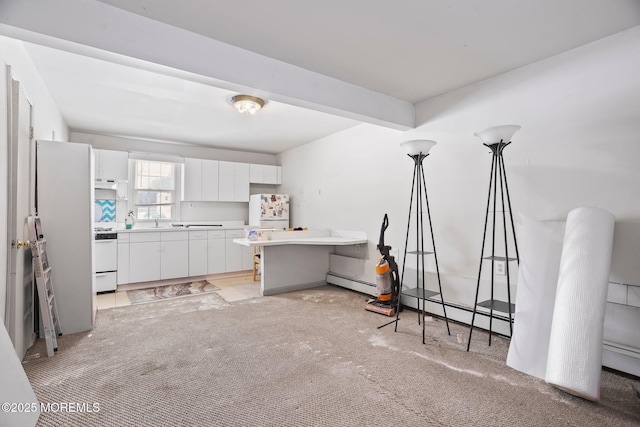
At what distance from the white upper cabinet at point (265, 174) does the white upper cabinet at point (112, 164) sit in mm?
2170

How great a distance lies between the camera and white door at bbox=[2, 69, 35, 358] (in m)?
2.29

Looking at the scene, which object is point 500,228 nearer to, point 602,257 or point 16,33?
point 602,257

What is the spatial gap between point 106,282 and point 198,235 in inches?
58.3

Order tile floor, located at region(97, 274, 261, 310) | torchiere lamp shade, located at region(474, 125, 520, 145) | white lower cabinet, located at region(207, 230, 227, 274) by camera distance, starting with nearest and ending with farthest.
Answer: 1. torchiere lamp shade, located at region(474, 125, 520, 145)
2. tile floor, located at region(97, 274, 261, 310)
3. white lower cabinet, located at region(207, 230, 227, 274)

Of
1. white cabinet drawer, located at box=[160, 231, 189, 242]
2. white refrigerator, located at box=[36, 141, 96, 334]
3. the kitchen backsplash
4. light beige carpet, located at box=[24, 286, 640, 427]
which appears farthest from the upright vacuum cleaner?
the kitchen backsplash

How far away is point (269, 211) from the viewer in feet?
20.1

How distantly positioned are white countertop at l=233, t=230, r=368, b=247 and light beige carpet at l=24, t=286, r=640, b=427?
113 centimetres

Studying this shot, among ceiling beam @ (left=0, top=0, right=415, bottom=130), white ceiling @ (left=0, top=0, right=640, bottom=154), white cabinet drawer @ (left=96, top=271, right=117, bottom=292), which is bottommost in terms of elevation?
white cabinet drawer @ (left=96, top=271, right=117, bottom=292)

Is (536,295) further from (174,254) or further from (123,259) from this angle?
(123,259)

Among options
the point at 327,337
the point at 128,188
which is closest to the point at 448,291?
the point at 327,337

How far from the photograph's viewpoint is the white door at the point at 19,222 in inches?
90.3

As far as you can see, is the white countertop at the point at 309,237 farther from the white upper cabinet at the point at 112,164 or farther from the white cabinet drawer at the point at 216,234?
the white upper cabinet at the point at 112,164

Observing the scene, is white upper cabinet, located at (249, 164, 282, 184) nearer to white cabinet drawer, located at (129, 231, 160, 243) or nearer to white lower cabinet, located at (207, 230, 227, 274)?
white lower cabinet, located at (207, 230, 227, 274)

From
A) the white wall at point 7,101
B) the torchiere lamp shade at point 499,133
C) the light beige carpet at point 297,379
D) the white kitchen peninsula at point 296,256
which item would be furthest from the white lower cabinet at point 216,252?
the torchiere lamp shade at point 499,133
